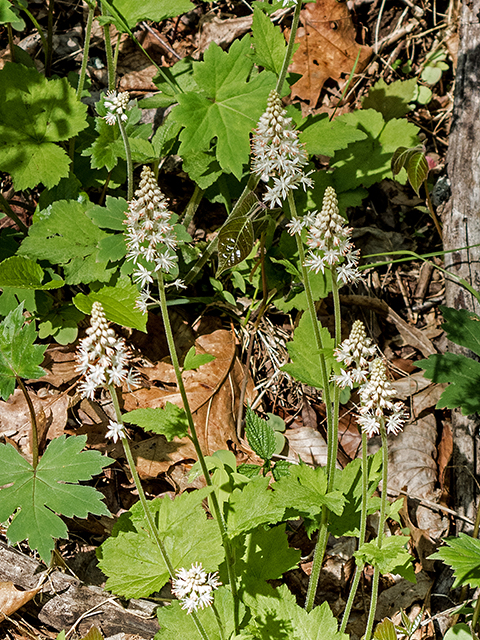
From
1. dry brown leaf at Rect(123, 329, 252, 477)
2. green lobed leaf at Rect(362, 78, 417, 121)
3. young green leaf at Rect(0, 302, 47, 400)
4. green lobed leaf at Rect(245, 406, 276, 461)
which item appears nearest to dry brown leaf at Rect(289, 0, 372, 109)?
green lobed leaf at Rect(362, 78, 417, 121)

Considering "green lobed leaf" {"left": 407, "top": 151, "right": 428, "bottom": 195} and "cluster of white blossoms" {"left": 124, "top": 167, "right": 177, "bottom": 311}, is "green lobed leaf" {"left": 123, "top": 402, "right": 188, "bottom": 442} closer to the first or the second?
"cluster of white blossoms" {"left": 124, "top": 167, "right": 177, "bottom": 311}

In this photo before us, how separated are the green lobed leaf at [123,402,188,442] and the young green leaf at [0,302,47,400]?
0.72 m

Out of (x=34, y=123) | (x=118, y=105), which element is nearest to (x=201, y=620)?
(x=118, y=105)

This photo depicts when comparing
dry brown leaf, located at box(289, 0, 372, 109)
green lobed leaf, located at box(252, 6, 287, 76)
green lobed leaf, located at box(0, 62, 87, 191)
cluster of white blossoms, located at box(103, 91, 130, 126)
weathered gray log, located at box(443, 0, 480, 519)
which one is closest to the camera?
cluster of white blossoms, located at box(103, 91, 130, 126)

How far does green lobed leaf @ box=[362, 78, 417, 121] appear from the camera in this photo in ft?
13.9

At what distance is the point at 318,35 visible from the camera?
4.73 metres

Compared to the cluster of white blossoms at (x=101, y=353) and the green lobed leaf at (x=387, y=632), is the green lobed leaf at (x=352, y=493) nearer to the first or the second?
the green lobed leaf at (x=387, y=632)

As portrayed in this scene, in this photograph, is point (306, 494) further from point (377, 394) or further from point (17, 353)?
point (17, 353)

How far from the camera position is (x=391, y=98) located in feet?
13.9

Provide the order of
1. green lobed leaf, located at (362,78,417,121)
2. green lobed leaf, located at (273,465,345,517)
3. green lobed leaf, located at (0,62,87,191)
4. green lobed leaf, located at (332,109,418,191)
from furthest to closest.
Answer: green lobed leaf, located at (362,78,417,121) < green lobed leaf, located at (332,109,418,191) < green lobed leaf, located at (0,62,87,191) < green lobed leaf, located at (273,465,345,517)

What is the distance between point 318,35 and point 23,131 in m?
2.82

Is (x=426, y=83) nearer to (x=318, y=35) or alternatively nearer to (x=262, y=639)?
(x=318, y=35)

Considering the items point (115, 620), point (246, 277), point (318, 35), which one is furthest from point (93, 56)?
point (115, 620)

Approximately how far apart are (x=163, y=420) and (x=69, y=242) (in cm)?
157
